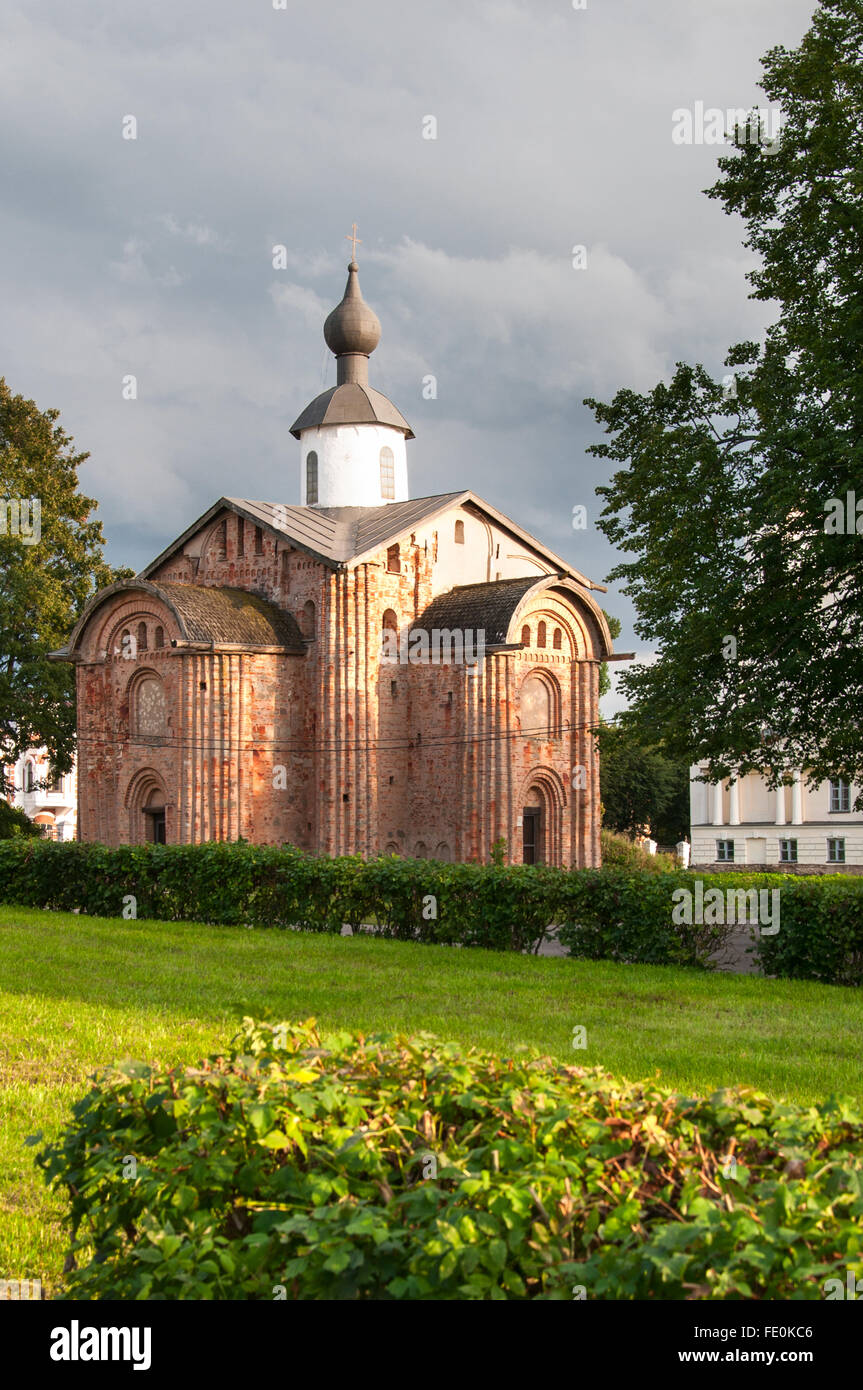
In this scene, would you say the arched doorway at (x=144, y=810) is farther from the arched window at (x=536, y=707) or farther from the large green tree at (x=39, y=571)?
the arched window at (x=536, y=707)

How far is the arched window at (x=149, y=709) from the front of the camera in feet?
109

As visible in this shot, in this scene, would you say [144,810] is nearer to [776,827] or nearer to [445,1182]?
[776,827]

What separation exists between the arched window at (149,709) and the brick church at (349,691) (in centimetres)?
6

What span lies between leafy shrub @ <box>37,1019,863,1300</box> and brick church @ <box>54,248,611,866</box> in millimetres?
27533

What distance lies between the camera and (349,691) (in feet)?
107

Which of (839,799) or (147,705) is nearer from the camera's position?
(147,705)

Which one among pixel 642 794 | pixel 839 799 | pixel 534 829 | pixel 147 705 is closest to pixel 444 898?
pixel 534 829

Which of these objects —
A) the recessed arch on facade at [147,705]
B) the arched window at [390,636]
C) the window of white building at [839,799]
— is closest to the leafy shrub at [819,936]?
the arched window at [390,636]

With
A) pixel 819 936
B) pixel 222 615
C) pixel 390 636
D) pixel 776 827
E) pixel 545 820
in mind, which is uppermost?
pixel 222 615

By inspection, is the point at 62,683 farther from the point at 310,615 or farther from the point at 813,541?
the point at 813,541

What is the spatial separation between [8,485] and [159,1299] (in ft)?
128

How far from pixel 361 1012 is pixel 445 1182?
742cm

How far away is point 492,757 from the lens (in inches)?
1273

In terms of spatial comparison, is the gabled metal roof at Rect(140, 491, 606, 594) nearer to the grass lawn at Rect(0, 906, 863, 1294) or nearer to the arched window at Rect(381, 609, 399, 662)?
the arched window at Rect(381, 609, 399, 662)
